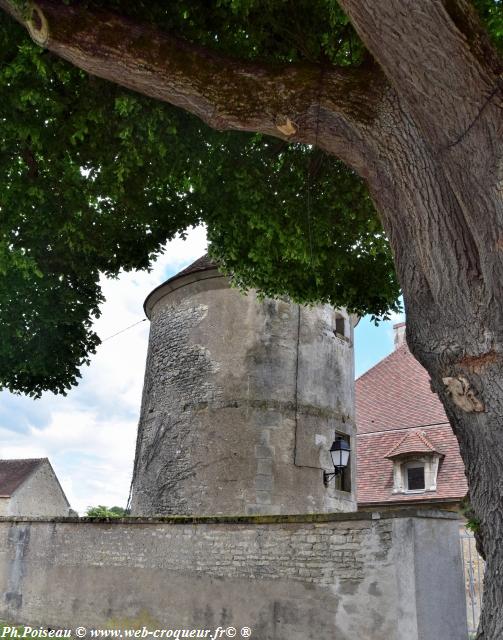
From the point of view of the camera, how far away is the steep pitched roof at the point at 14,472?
2897cm

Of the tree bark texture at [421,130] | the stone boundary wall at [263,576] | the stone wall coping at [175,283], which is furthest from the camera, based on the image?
the stone wall coping at [175,283]

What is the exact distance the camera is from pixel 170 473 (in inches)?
514

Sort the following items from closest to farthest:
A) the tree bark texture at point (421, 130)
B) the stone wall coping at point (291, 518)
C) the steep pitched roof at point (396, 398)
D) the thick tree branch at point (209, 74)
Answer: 1. the tree bark texture at point (421, 130)
2. the thick tree branch at point (209, 74)
3. the stone wall coping at point (291, 518)
4. the steep pitched roof at point (396, 398)

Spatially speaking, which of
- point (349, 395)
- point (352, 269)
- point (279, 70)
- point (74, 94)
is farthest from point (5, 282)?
point (349, 395)

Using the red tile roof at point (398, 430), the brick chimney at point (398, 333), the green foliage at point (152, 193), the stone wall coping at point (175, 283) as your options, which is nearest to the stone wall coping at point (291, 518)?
the green foliage at point (152, 193)

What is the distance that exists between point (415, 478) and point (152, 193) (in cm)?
1077

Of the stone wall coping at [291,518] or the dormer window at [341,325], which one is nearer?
the stone wall coping at [291,518]

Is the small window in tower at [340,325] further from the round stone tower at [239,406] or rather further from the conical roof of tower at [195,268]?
the conical roof of tower at [195,268]

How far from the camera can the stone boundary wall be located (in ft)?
22.6

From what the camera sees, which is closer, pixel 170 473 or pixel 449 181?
pixel 449 181

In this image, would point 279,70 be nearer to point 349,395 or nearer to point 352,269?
point 352,269

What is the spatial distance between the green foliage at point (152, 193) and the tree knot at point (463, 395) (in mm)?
3833

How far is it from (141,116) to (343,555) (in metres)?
5.69

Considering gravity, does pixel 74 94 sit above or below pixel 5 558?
above
